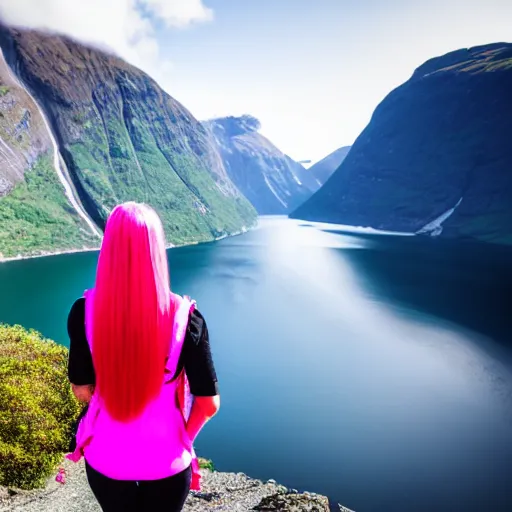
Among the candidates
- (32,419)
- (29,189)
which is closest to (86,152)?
(29,189)

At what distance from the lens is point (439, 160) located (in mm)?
130500

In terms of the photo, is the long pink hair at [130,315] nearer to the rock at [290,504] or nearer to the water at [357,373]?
the rock at [290,504]

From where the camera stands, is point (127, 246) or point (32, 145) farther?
point (32, 145)

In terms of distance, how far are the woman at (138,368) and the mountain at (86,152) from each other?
213ft

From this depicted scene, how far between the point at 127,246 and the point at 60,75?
382 feet

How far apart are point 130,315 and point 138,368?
279mm

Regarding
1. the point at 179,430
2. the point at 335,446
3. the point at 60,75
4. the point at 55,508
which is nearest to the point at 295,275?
the point at 335,446

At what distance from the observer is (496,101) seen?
122750 millimetres

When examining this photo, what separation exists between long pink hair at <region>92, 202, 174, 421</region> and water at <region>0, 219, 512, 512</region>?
1326cm

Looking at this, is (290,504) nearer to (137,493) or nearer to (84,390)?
(137,493)

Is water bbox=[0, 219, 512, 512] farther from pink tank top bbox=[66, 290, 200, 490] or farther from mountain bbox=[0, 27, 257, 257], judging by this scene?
mountain bbox=[0, 27, 257, 257]

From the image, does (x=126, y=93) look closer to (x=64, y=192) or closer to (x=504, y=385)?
(x=64, y=192)

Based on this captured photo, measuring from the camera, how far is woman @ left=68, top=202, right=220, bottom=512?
194 cm

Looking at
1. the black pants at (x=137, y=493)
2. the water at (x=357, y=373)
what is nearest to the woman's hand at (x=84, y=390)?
the black pants at (x=137, y=493)
